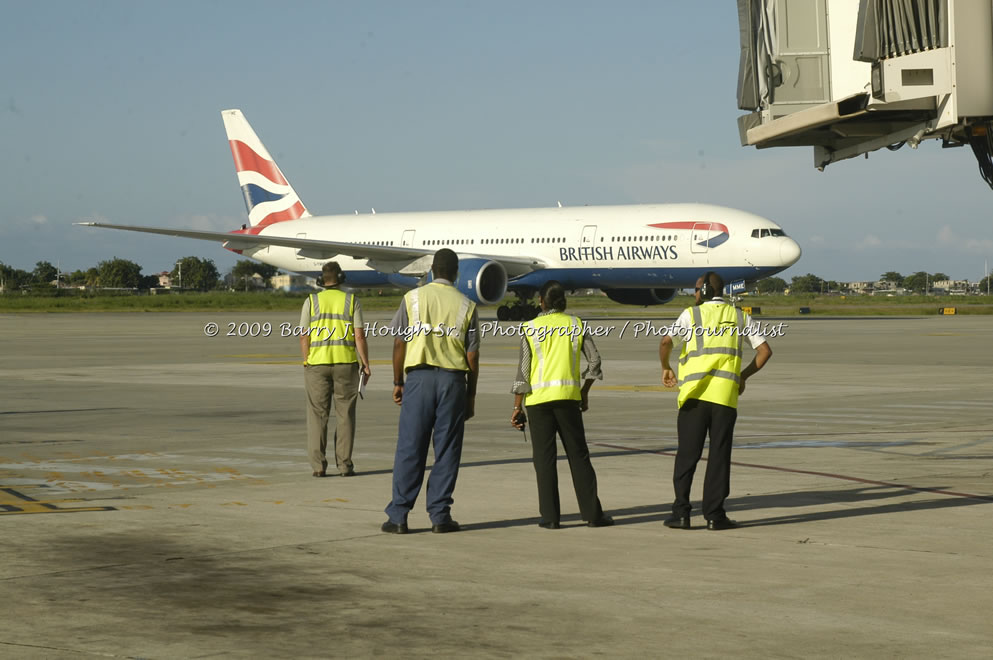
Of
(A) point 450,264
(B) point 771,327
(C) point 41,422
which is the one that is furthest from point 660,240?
(A) point 450,264

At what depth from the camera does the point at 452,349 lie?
9117 millimetres

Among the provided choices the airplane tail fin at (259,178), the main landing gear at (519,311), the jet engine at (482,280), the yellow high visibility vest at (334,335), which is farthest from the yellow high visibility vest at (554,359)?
the airplane tail fin at (259,178)

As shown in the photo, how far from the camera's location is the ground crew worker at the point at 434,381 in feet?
29.5

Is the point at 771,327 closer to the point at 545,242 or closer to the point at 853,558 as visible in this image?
the point at 545,242

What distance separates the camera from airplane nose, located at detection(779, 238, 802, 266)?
4250 centimetres

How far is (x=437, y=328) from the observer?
29.8 feet

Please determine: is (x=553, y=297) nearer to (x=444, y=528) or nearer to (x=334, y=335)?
(x=444, y=528)

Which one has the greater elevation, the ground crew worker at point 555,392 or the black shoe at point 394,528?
the ground crew worker at point 555,392

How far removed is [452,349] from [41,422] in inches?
337

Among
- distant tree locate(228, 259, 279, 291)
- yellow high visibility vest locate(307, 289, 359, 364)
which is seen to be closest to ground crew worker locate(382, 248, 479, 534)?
yellow high visibility vest locate(307, 289, 359, 364)

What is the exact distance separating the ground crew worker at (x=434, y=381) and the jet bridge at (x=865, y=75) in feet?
8.05

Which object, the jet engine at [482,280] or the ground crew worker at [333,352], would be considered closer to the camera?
the ground crew worker at [333,352]

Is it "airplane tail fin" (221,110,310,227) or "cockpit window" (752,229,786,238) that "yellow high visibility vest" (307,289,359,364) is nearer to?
"cockpit window" (752,229,786,238)

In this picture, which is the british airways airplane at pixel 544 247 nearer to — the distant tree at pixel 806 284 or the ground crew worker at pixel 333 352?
the ground crew worker at pixel 333 352
